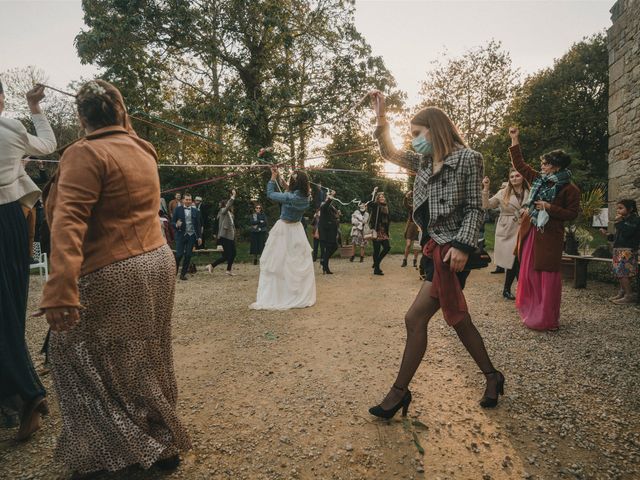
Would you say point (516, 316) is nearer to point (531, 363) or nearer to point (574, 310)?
point (574, 310)

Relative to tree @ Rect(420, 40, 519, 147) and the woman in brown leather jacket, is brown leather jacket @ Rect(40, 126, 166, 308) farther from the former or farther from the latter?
tree @ Rect(420, 40, 519, 147)

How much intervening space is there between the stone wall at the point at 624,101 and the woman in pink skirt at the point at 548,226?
4880 mm

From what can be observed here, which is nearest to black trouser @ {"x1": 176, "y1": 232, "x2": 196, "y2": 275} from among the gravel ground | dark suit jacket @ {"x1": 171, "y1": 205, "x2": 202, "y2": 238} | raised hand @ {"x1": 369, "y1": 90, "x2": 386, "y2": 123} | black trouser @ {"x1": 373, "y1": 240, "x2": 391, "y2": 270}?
dark suit jacket @ {"x1": 171, "y1": 205, "x2": 202, "y2": 238}

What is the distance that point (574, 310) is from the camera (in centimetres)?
564

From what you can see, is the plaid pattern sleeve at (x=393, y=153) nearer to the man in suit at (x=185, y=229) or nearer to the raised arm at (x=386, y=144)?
the raised arm at (x=386, y=144)

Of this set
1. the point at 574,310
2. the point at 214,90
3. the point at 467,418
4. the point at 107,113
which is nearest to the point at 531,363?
the point at 467,418

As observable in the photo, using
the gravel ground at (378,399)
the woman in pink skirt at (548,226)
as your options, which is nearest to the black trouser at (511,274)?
the gravel ground at (378,399)

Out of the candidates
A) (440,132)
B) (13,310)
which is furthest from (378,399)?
(13,310)

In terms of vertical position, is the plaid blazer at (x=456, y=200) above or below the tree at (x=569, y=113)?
→ below

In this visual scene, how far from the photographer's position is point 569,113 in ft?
84.2

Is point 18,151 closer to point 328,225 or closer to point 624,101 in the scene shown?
point 328,225

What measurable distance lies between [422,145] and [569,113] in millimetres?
29252

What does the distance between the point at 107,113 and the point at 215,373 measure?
2456 mm

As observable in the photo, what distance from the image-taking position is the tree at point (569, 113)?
2523 cm
